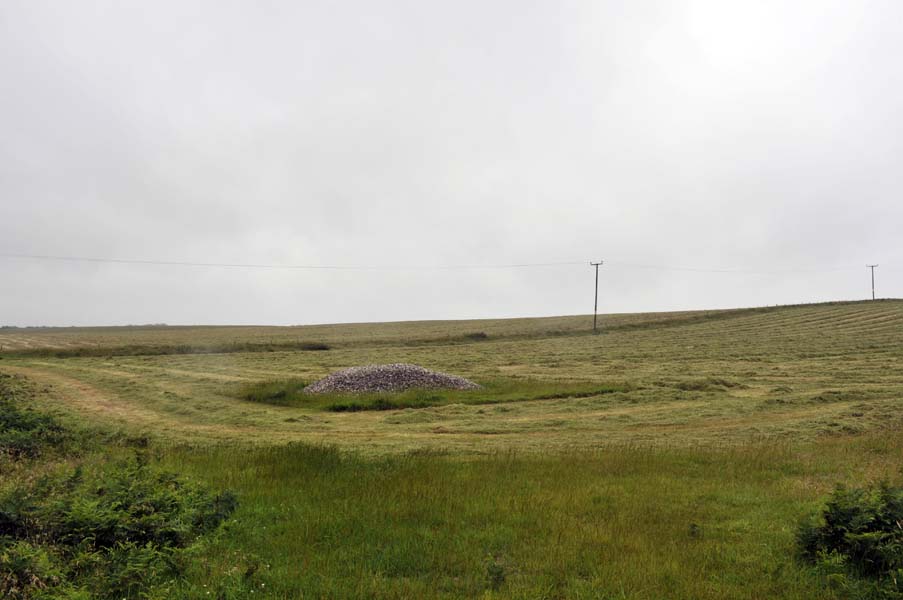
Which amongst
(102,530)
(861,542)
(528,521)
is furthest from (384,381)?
(861,542)

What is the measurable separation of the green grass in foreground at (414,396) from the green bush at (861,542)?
17388mm

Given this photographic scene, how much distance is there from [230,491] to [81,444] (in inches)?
296

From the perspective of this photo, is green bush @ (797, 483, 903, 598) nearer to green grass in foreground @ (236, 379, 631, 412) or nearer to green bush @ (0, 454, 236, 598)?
green bush @ (0, 454, 236, 598)

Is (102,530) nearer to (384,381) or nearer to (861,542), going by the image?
(861,542)

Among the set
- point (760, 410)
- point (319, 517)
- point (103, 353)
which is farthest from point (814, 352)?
A: point (103, 353)

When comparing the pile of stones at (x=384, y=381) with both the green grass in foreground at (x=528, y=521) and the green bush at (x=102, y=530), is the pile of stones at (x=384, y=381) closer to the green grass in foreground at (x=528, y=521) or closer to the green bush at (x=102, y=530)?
the green grass in foreground at (x=528, y=521)

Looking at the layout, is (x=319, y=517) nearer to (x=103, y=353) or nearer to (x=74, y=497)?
(x=74, y=497)

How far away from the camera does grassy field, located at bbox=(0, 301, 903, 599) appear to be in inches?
253

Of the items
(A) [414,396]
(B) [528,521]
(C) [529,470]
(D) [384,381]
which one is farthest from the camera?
(D) [384,381]

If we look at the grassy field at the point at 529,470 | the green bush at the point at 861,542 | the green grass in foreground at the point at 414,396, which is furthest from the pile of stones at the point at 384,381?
the green bush at the point at 861,542

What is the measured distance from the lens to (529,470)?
1137 cm

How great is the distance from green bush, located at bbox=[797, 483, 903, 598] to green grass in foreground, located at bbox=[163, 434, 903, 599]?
0.93ft

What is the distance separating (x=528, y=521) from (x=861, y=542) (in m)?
3.87

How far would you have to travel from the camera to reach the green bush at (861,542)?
5.95 metres
